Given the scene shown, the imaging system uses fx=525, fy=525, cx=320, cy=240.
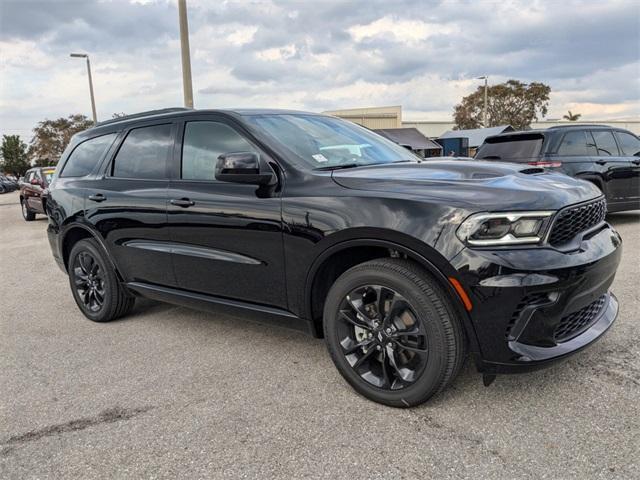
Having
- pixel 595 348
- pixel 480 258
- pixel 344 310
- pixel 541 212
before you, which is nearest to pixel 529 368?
pixel 480 258

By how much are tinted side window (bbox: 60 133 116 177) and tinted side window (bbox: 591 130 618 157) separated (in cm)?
715

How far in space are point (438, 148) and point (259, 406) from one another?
2500 centimetres

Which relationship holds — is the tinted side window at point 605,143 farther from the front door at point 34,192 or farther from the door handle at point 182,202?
the front door at point 34,192

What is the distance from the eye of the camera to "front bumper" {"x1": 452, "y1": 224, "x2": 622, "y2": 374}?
2.41 m

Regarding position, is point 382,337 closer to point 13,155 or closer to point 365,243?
point 365,243

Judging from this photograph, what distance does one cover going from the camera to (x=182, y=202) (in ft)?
12.0

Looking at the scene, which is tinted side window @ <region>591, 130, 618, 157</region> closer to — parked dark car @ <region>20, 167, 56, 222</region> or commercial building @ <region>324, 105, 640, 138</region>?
parked dark car @ <region>20, 167, 56, 222</region>

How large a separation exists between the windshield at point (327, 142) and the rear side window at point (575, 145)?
4.69 meters

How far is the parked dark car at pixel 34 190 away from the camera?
45.5 feet

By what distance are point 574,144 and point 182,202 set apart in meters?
6.58

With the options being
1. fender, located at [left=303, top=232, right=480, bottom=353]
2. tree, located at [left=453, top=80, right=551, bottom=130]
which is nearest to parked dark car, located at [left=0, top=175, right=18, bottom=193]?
tree, located at [left=453, top=80, right=551, bottom=130]

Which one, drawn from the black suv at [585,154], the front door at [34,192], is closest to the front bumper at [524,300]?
the black suv at [585,154]


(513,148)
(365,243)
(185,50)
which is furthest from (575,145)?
(185,50)

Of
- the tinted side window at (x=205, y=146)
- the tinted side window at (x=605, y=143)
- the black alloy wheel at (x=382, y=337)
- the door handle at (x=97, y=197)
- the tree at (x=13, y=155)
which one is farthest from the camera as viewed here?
the tree at (x=13, y=155)
